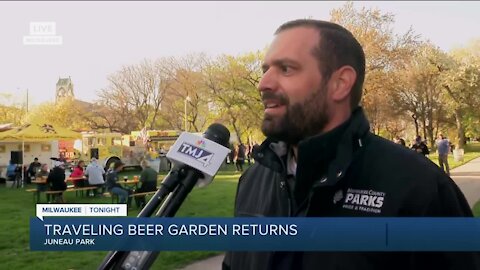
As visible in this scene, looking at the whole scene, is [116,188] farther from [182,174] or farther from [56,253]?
[182,174]

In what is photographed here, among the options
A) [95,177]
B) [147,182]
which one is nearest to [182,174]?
[147,182]

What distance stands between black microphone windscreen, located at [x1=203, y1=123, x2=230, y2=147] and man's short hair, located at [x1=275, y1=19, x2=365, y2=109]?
0.58 meters

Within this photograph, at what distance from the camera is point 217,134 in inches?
74.7

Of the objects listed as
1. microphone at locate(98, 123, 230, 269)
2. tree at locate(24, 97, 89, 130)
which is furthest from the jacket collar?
tree at locate(24, 97, 89, 130)

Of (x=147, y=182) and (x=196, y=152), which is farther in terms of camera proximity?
(x=147, y=182)

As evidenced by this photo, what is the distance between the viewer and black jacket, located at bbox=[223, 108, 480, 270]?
1.20m

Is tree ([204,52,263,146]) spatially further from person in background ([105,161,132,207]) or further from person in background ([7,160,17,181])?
person in background ([105,161,132,207])

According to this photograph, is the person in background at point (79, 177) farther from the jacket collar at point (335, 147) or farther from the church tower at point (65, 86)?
the jacket collar at point (335, 147)

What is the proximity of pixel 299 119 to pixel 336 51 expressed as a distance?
Answer: 22 cm

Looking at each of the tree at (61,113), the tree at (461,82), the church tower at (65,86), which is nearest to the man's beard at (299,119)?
the church tower at (65,86)

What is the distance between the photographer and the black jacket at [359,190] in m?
1.20

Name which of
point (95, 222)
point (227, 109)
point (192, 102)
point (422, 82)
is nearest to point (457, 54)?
point (422, 82)

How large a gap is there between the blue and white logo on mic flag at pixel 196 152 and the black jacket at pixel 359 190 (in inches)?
12.7

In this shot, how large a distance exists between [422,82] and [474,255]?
33598 millimetres
